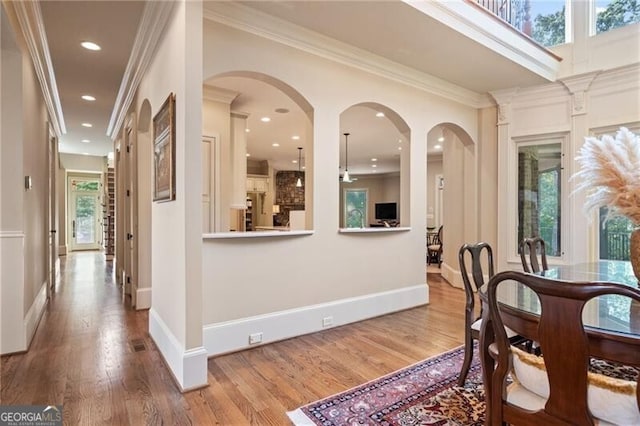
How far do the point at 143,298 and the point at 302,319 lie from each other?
221 centimetres

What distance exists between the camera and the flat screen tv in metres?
12.9

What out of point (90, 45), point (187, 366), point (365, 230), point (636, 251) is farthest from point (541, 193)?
point (90, 45)

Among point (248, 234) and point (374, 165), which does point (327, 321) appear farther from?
point (374, 165)

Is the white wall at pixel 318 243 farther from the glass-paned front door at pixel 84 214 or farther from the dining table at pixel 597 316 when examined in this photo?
the glass-paned front door at pixel 84 214

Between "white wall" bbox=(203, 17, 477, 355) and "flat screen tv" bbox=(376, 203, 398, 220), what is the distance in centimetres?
852

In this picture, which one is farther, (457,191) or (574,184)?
(457,191)

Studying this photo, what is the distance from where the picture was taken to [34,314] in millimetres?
3416

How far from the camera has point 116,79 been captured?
4348mm

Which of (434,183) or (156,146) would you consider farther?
(434,183)

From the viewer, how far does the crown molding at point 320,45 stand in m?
2.83

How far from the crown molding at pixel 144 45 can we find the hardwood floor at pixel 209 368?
104 inches

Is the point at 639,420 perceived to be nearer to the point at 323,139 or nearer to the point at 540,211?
the point at 323,139

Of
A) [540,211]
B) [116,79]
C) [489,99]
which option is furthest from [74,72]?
[540,211]

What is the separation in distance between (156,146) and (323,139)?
1558 millimetres
